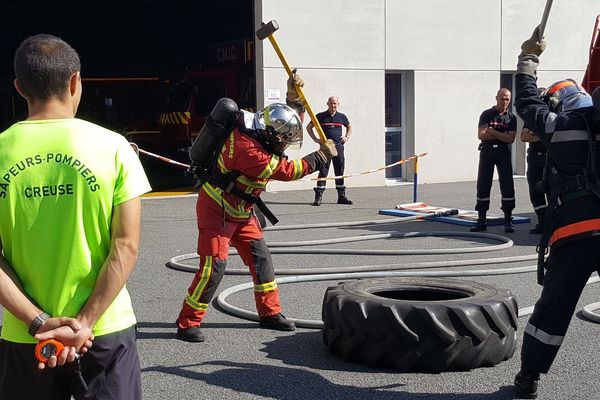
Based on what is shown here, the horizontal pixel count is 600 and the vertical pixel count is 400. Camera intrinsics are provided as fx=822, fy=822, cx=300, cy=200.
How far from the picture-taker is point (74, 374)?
2729 mm

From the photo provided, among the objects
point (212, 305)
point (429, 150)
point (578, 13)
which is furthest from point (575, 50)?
point (212, 305)

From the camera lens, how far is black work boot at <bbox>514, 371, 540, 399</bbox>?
456cm

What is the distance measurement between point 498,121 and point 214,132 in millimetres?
5849

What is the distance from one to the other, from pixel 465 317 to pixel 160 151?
16.5 meters

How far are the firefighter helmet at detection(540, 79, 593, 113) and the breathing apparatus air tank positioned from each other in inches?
90.0

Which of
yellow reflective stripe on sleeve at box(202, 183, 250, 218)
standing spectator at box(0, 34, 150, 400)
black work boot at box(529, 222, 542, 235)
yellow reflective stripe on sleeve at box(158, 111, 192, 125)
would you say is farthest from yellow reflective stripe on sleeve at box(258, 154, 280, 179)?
yellow reflective stripe on sleeve at box(158, 111, 192, 125)

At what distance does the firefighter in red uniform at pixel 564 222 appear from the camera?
440 centimetres

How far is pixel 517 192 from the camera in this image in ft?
54.3

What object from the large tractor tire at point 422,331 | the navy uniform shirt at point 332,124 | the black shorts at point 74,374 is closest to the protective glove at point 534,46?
the large tractor tire at point 422,331

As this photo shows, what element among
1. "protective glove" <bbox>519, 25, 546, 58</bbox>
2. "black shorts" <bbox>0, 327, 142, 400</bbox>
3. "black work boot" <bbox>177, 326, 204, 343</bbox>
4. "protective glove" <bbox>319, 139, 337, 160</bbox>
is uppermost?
"protective glove" <bbox>519, 25, 546, 58</bbox>

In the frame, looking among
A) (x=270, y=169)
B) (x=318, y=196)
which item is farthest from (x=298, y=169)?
(x=318, y=196)

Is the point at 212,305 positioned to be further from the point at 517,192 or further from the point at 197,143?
the point at 517,192

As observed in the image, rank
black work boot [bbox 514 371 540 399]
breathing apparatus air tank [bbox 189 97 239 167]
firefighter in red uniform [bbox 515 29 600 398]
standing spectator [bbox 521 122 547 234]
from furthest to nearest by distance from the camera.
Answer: standing spectator [bbox 521 122 547 234] < breathing apparatus air tank [bbox 189 97 239 167] < black work boot [bbox 514 371 540 399] < firefighter in red uniform [bbox 515 29 600 398]

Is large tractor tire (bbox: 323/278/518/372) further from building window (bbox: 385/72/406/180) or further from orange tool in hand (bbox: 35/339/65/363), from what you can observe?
building window (bbox: 385/72/406/180)
